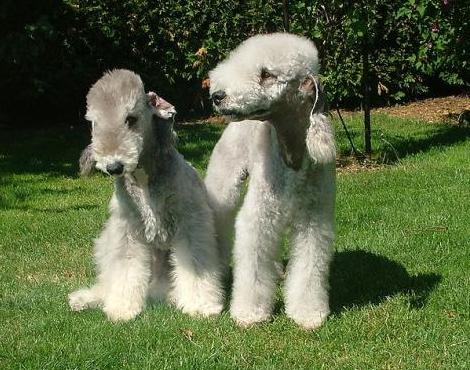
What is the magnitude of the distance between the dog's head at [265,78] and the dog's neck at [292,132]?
0.08 metres

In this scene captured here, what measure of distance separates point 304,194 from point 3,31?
743cm

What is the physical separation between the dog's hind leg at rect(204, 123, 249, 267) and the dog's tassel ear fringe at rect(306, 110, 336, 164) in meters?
0.98

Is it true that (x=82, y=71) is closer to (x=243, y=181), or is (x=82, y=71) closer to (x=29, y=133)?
(x=29, y=133)

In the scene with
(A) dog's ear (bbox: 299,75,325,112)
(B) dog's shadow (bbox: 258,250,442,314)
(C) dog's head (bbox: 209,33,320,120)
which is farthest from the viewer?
(B) dog's shadow (bbox: 258,250,442,314)

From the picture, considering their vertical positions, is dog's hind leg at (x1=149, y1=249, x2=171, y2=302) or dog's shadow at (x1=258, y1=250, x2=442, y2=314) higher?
dog's hind leg at (x1=149, y1=249, x2=171, y2=302)

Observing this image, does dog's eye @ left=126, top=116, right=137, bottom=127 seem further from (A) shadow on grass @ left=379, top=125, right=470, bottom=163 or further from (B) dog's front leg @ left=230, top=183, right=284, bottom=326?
(A) shadow on grass @ left=379, top=125, right=470, bottom=163

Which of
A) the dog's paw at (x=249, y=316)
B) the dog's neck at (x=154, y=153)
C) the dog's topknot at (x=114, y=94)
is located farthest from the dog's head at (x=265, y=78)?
the dog's paw at (x=249, y=316)

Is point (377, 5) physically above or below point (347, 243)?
above

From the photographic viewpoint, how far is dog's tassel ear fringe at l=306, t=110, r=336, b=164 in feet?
12.5

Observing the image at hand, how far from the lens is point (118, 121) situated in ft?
12.9

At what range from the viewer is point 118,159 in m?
3.89

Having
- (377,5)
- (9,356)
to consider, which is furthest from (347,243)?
(377,5)

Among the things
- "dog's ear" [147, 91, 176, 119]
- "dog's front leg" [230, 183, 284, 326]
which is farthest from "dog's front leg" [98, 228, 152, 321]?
"dog's ear" [147, 91, 176, 119]

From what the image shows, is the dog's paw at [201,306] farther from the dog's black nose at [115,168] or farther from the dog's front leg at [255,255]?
the dog's black nose at [115,168]
